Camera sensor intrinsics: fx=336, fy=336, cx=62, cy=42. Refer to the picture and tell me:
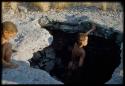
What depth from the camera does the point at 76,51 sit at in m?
4.98

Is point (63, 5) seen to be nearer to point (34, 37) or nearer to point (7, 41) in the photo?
point (34, 37)

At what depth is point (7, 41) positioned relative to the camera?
4605 mm

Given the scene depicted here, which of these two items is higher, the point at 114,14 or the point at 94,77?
the point at 114,14

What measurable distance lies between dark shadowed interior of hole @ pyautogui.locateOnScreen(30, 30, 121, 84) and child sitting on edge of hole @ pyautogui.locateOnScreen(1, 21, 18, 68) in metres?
0.85

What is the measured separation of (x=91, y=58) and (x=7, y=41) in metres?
1.94

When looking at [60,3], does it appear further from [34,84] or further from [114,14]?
[34,84]

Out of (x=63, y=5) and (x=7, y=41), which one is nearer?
(x=7, y=41)

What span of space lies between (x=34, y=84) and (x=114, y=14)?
3.09 metres

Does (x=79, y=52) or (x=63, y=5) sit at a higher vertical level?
(x=63, y=5)

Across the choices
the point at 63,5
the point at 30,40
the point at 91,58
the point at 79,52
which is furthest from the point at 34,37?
the point at 63,5

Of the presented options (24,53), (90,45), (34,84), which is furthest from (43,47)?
(34,84)

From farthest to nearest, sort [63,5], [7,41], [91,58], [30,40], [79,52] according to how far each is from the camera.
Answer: [63,5], [91,58], [30,40], [79,52], [7,41]

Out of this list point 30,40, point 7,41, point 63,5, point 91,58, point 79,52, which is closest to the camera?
point 7,41

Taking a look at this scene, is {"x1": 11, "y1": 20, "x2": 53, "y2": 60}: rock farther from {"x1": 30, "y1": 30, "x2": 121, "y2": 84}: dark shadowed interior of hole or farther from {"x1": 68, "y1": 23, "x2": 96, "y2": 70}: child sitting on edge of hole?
{"x1": 68, "y1": 23, "x2": 96, "y2": 70}: child sitting on edge of hole
